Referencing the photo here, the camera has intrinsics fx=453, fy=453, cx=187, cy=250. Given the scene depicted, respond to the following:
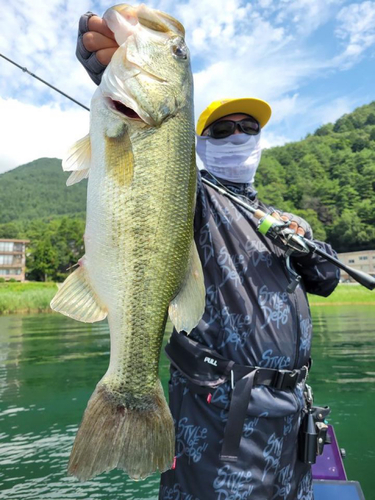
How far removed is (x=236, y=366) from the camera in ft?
6.75

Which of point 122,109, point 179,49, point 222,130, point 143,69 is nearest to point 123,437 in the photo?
point 122,109

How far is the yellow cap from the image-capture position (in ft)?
8.63

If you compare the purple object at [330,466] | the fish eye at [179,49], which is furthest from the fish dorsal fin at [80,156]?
the purple object at [330,466]

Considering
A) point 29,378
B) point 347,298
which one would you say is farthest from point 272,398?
point 347,298

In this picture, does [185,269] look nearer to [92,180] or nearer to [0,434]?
[92,180]

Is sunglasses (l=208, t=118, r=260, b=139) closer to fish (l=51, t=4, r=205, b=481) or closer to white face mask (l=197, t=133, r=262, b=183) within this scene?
white face mask (l=197, t=133, r=262, b=183)

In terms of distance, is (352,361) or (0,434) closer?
(0,434)

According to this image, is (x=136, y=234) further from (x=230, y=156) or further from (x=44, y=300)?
(x=44, y=300)

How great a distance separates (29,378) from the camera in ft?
37.0

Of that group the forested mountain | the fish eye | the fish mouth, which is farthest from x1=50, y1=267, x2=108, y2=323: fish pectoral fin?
the forested mountain

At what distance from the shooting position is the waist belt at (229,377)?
6.47ft

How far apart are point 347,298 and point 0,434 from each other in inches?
1371

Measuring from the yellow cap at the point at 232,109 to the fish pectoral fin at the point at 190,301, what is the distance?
3.43 ft

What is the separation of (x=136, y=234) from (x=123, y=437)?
0.81m
